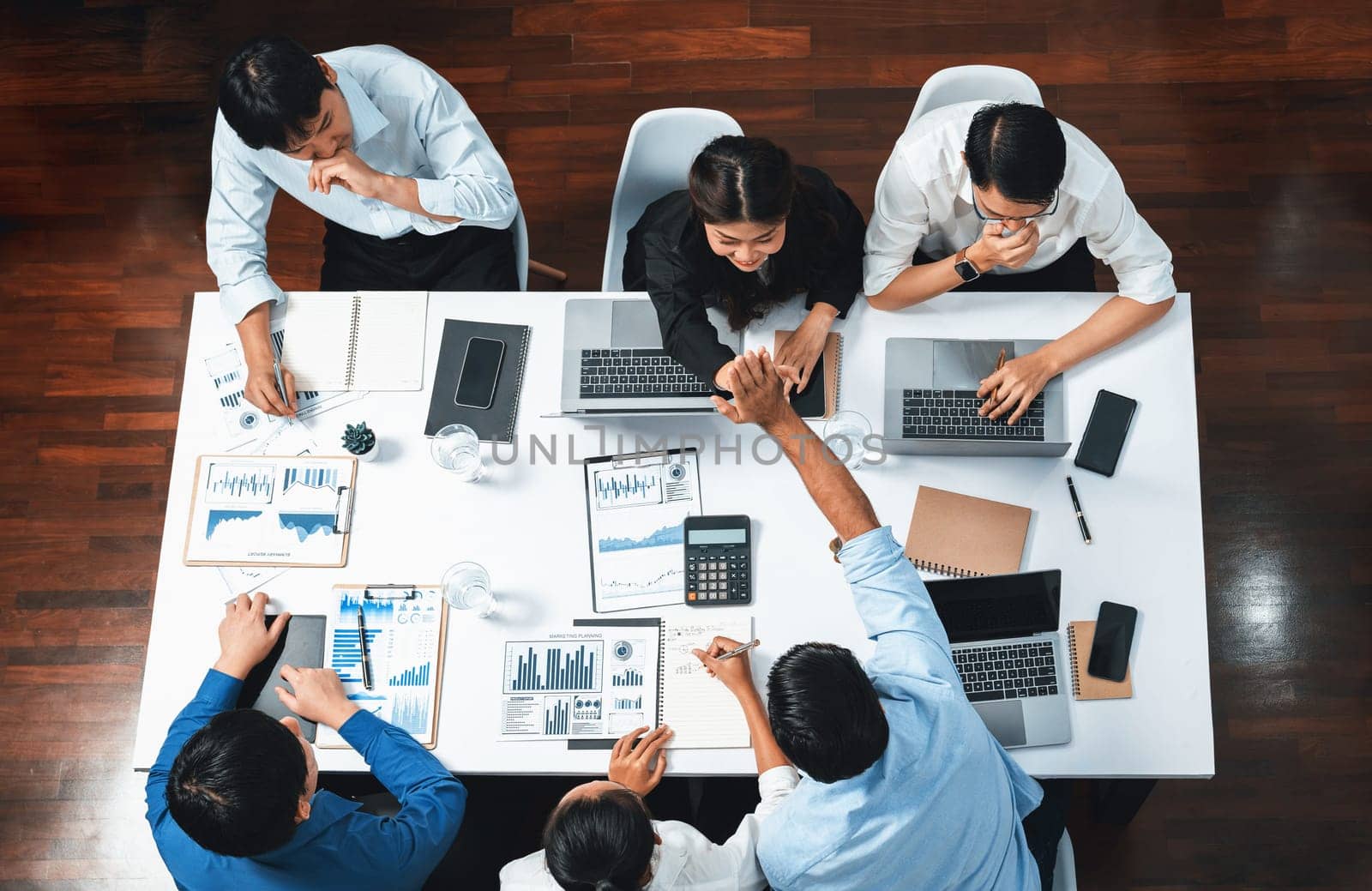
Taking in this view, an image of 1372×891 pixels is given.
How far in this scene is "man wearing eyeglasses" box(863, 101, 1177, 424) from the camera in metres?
1.93

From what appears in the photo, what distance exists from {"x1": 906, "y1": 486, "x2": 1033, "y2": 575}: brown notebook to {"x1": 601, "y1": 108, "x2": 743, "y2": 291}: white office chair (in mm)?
975

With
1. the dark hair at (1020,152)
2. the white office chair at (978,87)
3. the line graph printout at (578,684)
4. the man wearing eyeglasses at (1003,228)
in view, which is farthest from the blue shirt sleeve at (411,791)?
the white office chair at (978,87)

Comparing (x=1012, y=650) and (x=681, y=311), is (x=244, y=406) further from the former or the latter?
(x=1012, y=650)

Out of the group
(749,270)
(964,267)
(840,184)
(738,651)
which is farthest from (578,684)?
(840,184)

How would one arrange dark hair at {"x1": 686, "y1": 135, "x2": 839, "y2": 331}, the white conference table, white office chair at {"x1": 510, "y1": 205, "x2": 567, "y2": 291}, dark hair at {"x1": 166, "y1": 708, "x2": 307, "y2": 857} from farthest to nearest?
white office chair at {"x1": 510, "y1": 205, "x2": 567, "y2": 291}
the white conference table
dark hair at {"x1": 686, "y1": 135, "x2": 839, "y2": 331}
dark hair at {"x1": 166, "y1": 708, "x2": 307, "y2": 857}

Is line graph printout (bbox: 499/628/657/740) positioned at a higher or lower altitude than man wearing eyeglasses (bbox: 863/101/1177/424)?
lower

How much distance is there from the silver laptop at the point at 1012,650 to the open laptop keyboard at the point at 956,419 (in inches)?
12.2

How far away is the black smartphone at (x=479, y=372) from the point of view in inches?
86.1

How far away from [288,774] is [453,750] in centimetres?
34

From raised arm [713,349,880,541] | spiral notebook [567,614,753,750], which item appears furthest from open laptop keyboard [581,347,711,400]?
spiral notebook [567,614,753,750]

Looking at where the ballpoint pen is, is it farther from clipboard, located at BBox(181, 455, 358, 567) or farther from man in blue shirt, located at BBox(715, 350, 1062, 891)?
clipboard, located at BBox(181, 455, 358, 567)

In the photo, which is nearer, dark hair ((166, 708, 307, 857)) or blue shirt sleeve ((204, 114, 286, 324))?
dark hair ((166, 708, 307, 857))

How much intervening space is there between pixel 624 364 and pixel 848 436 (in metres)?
0.53

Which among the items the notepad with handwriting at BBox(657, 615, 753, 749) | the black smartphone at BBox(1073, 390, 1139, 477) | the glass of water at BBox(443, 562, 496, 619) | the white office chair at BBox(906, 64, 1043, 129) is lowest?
the notepad with handwriting at BBox(657, 615, 753, 749)
